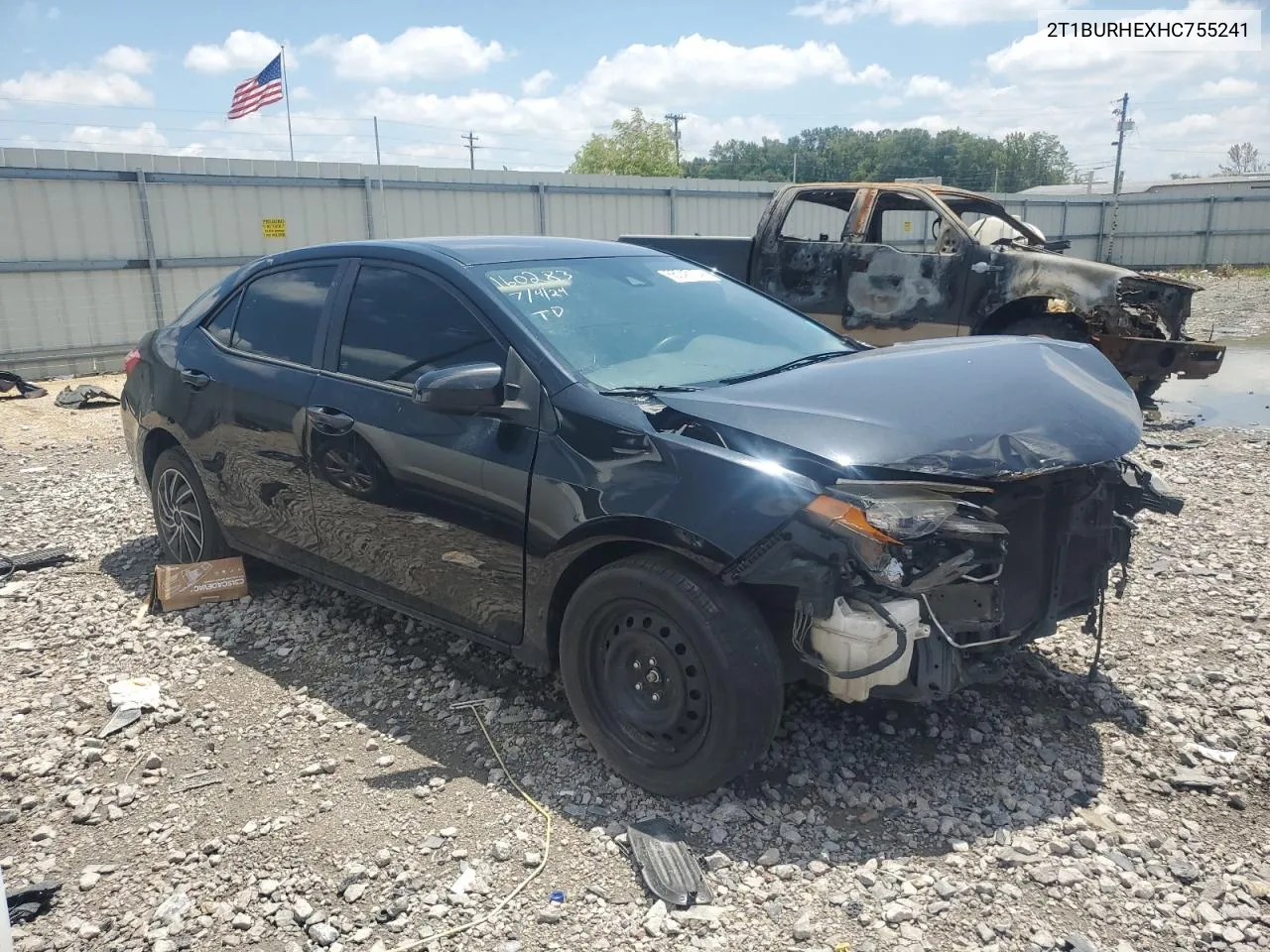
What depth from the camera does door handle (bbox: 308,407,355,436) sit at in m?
3.91

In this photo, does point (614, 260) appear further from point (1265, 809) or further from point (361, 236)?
point (361, 236)

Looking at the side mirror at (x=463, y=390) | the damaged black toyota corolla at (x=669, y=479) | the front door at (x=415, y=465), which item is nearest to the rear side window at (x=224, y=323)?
the damaged black toyota corolla at (x=669, y=479)

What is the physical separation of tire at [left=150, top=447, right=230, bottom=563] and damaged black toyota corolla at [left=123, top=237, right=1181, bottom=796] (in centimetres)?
59

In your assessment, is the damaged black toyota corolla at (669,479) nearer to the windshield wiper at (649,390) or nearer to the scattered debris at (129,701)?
the windshield wiper at (649,390)

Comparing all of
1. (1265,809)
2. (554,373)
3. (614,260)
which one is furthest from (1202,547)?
(554,373)

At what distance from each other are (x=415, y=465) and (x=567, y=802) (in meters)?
1.32

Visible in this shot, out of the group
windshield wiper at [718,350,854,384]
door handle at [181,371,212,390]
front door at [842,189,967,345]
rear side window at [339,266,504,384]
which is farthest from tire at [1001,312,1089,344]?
door handle at [181,371,212,390]

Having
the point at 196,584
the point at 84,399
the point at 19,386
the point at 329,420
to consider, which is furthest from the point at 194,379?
the point at 19,386

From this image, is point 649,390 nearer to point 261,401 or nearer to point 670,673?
point 670,673

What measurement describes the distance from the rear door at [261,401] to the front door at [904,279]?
236 inches

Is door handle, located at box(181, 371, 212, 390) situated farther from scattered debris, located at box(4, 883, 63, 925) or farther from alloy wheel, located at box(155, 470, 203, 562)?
scattered debris, located at box(4, 883, 63, 925)

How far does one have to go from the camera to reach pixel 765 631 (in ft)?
9.60

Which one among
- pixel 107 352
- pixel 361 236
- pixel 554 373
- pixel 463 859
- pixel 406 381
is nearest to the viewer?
pixel 463 859

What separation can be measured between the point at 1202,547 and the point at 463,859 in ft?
14.9
